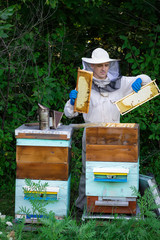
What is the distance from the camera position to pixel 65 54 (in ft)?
17.2

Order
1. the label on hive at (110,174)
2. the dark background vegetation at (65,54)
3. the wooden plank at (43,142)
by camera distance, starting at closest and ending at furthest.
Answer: the label on hive at (110,174), the wooden plank at (43,142), the dark background vegetation at (65,54)

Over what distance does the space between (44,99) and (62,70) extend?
0.90 metres

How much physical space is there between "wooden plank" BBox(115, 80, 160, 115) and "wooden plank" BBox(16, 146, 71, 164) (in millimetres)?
621

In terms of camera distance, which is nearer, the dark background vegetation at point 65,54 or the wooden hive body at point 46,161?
the wooden hive body at point 46,161

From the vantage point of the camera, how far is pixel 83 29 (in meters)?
5.51

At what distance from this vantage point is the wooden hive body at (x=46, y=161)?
10.6 feet

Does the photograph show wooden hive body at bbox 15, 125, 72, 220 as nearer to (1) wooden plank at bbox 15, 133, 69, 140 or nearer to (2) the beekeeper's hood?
(1) wooden plank at bbox 15, 133, 69, 140

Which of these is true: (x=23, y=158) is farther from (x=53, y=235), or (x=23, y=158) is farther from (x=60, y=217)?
(x=53, y=235)

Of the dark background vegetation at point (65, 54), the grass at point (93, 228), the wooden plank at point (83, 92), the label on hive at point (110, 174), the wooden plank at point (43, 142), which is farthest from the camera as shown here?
the dark background vegetation at point (65, 54)

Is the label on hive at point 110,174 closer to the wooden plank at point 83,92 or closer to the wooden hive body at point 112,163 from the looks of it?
the wooden hive body at point 112,163

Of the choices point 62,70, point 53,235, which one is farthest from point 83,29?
point 53,235

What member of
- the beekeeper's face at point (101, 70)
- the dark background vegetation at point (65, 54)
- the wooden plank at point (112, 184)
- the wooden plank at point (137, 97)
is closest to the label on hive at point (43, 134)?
the wooden plank at point (112, 184)

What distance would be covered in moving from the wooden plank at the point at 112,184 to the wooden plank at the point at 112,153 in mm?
34

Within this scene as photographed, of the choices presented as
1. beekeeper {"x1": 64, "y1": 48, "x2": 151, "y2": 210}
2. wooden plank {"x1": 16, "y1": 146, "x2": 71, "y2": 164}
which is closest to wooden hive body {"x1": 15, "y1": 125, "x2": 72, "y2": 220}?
wooden plank {"x1": 16, "y1": 146, "x2": 71, "y2": 164}
